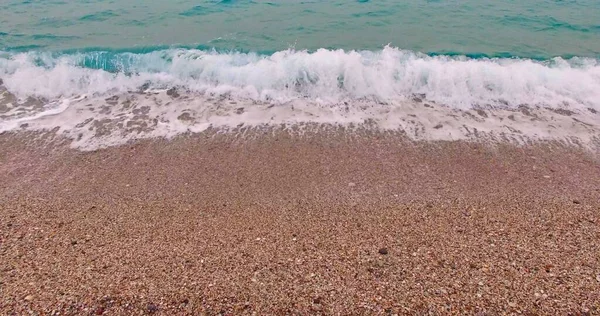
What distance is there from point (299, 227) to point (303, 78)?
4.67m

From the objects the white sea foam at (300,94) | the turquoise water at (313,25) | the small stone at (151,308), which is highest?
the turquoise water at (313,25)

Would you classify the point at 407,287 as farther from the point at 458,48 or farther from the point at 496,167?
the point at 458,48

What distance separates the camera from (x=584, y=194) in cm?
501

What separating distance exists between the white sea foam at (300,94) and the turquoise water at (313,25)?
2.03m

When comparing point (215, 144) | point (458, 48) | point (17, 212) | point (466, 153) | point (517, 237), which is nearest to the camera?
point (517, 237)

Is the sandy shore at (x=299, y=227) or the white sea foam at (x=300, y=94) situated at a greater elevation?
the white sea foam at (x=300, y=94)

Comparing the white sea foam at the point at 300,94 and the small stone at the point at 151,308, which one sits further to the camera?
the white sea foam at the point at 300,94

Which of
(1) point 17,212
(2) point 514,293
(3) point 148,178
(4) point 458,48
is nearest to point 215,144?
(3) point 148,178

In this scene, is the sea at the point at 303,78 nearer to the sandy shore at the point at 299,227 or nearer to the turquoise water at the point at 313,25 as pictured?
the turquoise water at the point at 313,25

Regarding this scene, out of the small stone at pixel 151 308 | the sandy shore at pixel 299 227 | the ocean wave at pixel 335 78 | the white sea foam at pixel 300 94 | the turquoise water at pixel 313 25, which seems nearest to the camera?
the small stone at pixel 151 308

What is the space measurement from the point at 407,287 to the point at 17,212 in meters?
4.23

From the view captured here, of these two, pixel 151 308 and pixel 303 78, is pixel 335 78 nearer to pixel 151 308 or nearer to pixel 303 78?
pixel 303 78

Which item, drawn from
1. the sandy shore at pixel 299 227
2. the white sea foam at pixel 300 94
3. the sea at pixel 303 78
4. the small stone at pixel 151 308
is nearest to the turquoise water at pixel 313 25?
the sea at pixel 303 78

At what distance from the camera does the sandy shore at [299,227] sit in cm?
344
